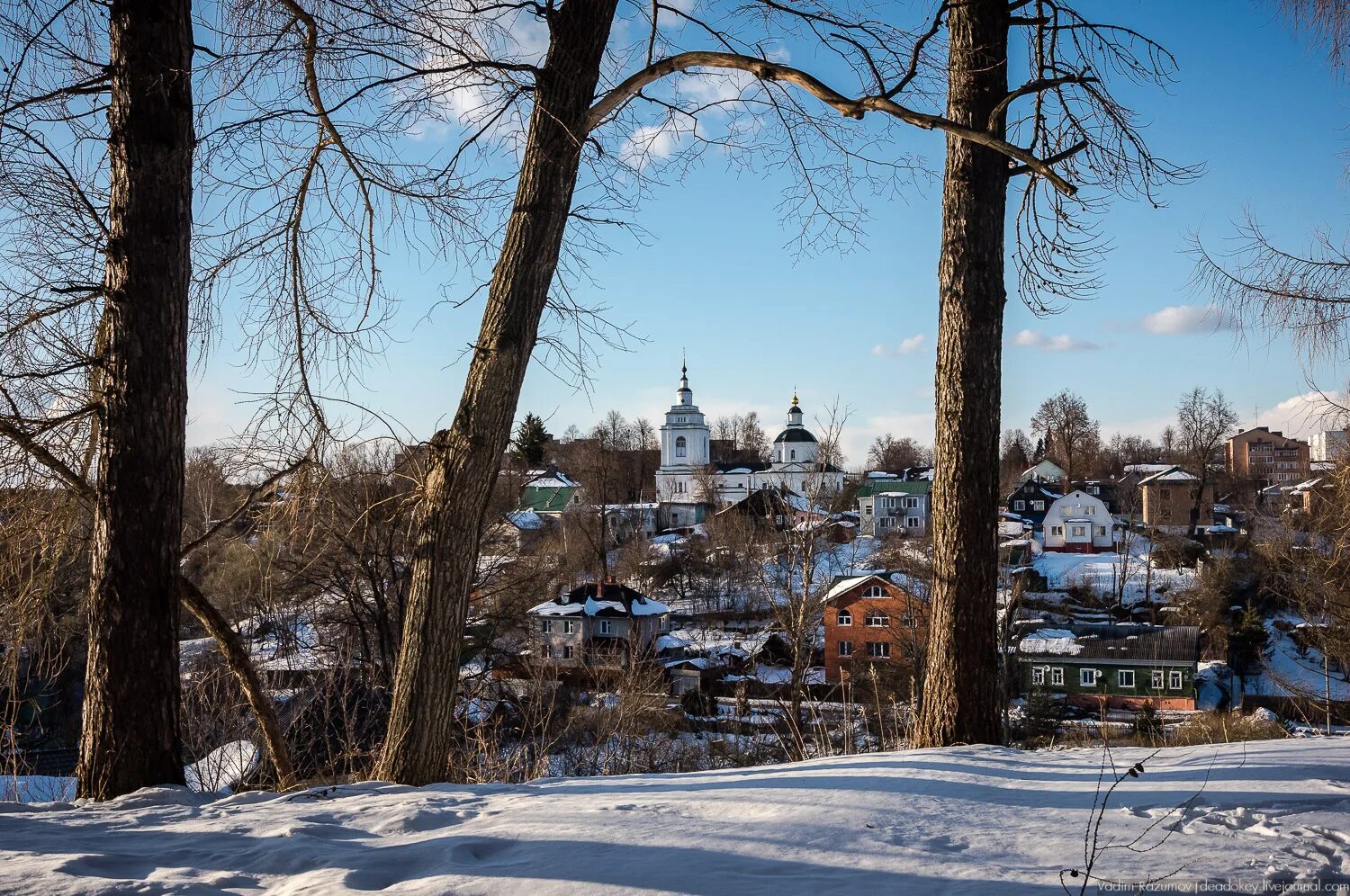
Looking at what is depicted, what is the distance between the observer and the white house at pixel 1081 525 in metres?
59.4

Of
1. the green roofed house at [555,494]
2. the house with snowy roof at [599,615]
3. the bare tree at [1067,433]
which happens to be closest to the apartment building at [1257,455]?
the bare tree at [1067,433]

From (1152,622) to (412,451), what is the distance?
4368 centimetres

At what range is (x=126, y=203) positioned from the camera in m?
5.09

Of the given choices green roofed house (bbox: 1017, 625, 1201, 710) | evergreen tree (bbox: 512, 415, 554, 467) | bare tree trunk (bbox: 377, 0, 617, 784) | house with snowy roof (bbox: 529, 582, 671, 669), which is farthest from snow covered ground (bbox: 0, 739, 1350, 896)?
evergreen tree (bbox: 512, 415, 554, 467)

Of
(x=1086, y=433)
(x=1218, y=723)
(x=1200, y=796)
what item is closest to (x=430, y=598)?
(x=1200, y=796)

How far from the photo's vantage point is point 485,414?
200 inches

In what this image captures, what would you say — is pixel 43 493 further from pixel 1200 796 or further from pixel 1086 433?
pixel 1086 433

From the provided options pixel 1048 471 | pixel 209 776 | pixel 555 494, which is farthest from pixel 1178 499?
pixel 209 776

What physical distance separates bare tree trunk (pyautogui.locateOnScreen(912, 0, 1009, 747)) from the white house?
191 feet

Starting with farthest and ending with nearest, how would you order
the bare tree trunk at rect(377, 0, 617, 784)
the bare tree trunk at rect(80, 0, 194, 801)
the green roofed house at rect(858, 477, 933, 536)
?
the green roofed house at rect(858, 477, 933, 536) → the bare tree trunk at rect(377, 0, 617, 784) → the bare tree trunk at rect(80, 0, 194, 801)

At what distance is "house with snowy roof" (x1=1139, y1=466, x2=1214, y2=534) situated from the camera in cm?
6022

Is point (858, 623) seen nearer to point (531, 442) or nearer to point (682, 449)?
point (531, 442)

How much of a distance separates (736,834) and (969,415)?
Answer: 3.32 m

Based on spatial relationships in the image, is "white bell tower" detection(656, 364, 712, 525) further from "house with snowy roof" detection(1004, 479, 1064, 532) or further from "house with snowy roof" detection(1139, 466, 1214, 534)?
"house with snowy roof" detection(1139, 466, 1214, 534)
